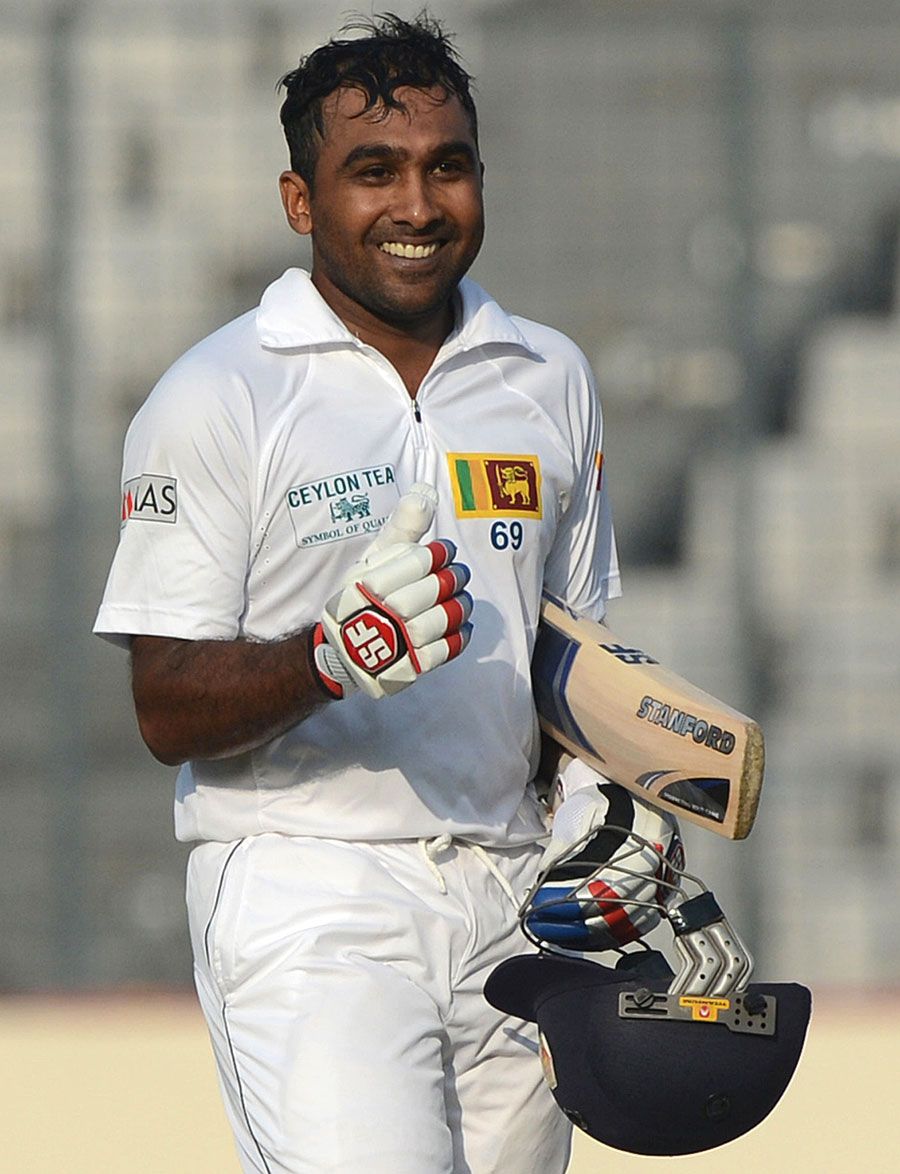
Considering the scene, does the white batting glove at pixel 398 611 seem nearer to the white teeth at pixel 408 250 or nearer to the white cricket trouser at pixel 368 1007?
the white cricket trouser at pixel 368 1007

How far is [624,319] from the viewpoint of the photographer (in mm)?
7293

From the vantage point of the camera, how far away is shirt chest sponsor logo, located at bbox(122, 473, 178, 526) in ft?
8.54

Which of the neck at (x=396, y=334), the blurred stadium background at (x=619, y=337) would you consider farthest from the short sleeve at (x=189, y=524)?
the blurred stadium background at (x=619, y=337)

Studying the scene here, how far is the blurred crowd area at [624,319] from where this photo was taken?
22.8 ft

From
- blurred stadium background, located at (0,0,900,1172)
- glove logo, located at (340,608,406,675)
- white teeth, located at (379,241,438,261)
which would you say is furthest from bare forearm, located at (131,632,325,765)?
blurred stadium background, located at (0,0,900,1172)

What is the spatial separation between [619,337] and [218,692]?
16.3 feet

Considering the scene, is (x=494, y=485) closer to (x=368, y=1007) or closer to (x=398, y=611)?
(x=398, y=611)

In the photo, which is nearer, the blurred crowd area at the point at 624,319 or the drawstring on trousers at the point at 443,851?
the drawstring on trousers at the point at 443,851

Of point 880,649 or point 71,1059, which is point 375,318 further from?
point 880,649

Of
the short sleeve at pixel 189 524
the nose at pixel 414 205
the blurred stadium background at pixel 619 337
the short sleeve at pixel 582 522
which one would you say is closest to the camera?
the short sleeve at pixel 189 524

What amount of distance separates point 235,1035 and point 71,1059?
2761 millimetres

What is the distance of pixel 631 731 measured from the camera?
8.95ft

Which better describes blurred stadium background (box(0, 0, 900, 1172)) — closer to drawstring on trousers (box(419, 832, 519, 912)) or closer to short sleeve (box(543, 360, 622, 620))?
short sleeve (box(543, 360, 622, 620))

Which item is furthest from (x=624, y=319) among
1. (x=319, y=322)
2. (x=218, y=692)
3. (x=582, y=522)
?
(x=218, y=692)
